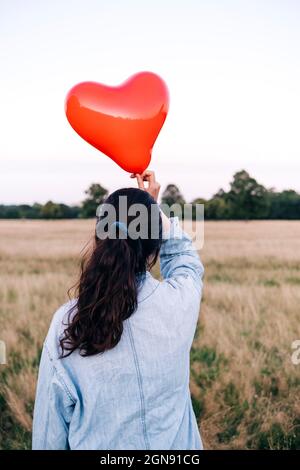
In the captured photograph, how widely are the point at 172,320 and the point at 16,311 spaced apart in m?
4.91

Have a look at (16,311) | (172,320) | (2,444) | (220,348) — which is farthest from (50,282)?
(172,320)

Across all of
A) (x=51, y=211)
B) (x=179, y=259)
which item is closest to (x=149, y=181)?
(x=179, y=259)

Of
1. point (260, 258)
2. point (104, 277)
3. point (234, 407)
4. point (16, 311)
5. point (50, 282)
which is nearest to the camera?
point (104, 277)

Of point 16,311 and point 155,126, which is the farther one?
point 16,311

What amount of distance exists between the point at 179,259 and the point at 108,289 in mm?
331

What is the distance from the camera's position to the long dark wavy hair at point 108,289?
1456 mm

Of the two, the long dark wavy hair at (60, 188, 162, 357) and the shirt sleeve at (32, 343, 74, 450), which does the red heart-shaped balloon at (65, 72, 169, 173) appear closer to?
the long dark wavy hair at (60, 188, 162, 357)

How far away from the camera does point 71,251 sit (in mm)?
14352

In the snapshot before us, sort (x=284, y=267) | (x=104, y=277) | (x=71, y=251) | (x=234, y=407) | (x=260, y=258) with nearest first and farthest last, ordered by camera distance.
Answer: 1. (x=104, y=277)
2. (x=234, y=407)
3. (x=284, y=267)
4. (x=260, y=258)
5. (x=71, y=251)

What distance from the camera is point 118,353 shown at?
4.87 feet

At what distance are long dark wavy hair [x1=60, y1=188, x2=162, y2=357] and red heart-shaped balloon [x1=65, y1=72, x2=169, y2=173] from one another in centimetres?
61

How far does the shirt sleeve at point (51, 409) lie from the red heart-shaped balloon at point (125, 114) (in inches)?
Answer: 39.5

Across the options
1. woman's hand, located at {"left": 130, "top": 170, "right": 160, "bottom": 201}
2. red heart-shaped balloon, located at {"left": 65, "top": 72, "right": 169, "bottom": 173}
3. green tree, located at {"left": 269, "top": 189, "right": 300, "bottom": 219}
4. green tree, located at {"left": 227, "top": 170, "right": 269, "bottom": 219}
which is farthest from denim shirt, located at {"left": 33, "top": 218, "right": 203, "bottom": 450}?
green tree, located at {"left": 227, "top": 170, "right": 269, "bottom": 219}

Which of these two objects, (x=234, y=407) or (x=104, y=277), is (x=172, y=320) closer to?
(x=104, y=277)
